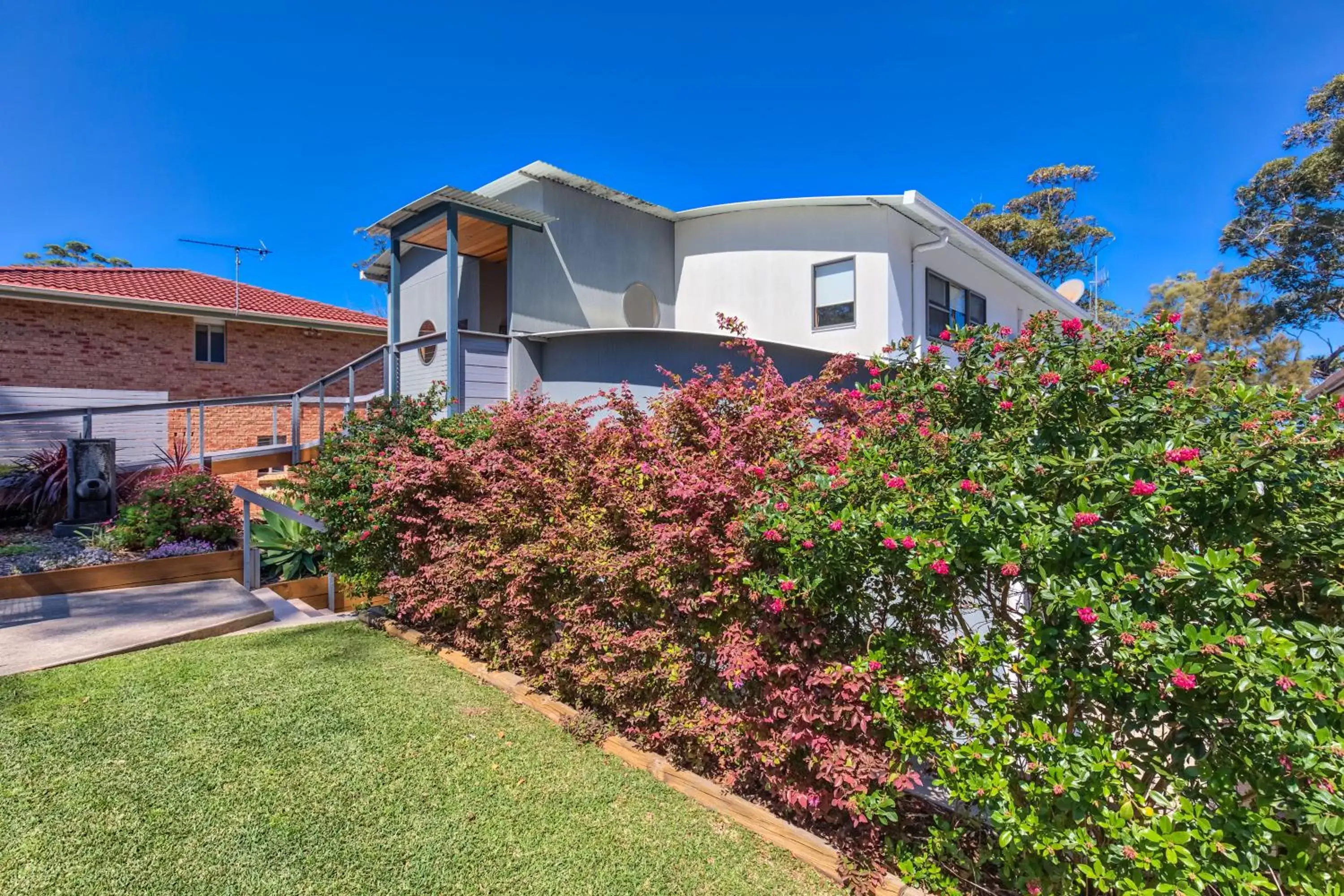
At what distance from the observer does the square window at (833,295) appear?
1067 cm

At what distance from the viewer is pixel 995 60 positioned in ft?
46.7

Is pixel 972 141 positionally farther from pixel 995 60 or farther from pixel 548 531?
pixel 548 531

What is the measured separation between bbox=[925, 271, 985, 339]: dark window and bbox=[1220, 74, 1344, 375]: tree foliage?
17.3m

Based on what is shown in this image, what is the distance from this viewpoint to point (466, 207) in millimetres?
9414

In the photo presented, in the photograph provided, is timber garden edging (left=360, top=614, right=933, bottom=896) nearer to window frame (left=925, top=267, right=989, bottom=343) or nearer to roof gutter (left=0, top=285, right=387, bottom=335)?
window frame (left=925, top=267, right=989, bottom=343)

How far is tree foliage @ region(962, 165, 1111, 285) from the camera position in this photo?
2706 centimetres

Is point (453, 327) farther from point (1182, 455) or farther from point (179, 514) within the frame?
point (1182, 455)

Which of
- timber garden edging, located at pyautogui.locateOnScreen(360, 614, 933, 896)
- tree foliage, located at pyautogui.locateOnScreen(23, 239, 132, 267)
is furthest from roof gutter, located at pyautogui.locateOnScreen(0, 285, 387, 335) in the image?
tree foliage, located at pyautogui.locateOnScreen(23, 239, 132, 267)

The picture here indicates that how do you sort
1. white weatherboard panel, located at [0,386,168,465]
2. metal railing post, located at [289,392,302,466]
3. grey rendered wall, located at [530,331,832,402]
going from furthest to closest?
white weatherboard panel, located at [0,386,168,465]
metal railing post, located at [289,392,302,466]
grey rendered wall, located at [530,331,832,402]

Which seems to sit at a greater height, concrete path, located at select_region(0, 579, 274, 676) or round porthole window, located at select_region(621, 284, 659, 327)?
round porthole window, located at select_region(621, 284, 659, 327)

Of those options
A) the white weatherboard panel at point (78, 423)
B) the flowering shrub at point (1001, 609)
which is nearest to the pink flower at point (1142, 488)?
the flowering shrub at point (1001, 609)

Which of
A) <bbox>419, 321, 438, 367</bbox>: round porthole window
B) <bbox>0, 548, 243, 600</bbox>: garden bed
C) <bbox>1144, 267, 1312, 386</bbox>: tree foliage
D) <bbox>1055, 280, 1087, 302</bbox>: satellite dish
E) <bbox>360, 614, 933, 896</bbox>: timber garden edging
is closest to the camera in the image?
<bbox>360, 614, 933, 896</bbox>: timber garden edging

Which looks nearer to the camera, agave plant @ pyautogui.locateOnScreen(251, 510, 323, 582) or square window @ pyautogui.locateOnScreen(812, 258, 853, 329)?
agave plant @ pyautogui.locateOnScreen(251, 510, 323, 582)

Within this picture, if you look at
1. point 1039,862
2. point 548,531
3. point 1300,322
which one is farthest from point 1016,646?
point 1300,322
